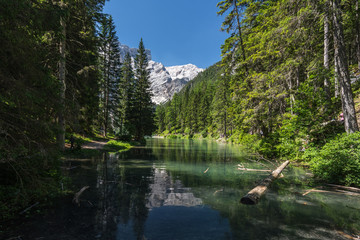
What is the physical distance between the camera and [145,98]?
36.1 metres


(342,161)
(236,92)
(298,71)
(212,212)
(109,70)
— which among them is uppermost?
(109,70)

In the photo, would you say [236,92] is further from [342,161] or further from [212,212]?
[212,212]

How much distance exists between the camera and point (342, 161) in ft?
25.9

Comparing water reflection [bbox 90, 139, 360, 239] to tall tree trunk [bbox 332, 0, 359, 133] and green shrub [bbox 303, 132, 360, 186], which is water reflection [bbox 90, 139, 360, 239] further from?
tall tree trunk [bbox 332, 0, 359, 133]

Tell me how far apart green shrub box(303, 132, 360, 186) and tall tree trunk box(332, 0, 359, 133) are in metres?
0.76

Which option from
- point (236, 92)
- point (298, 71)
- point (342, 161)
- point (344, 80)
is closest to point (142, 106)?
point (236, 92)

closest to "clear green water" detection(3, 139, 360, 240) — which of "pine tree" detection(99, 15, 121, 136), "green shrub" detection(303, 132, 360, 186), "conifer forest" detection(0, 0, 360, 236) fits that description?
"green shrub" detection(303, 132, 360, 186)

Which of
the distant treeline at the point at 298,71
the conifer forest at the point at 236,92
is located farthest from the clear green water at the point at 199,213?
the distant treeline at the point at 298,71

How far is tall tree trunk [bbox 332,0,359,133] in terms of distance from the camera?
349 inches

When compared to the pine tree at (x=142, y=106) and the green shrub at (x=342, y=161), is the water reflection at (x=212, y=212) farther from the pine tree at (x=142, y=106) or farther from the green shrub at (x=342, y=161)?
the pine tree at (x=142, y=106)

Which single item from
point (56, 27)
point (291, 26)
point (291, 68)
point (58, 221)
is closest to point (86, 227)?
point (58, 221)

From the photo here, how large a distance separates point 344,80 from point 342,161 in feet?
13.3

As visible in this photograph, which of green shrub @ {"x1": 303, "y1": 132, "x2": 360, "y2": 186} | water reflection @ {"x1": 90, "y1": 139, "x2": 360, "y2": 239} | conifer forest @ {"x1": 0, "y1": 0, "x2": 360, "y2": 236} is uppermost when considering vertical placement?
conifer forest @ {"x1": 0, "y1": 0, "x2": 360, "y2": 236}

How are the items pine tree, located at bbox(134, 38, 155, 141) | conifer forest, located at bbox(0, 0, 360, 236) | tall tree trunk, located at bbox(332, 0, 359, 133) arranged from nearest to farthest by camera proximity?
conifer forest, located at bbox(0, 0, 360, 236)
tall tree trunk, located at bbox(332, 0, 359, 133)
pine tree, located at bbox(134, 38, 155, 141)
